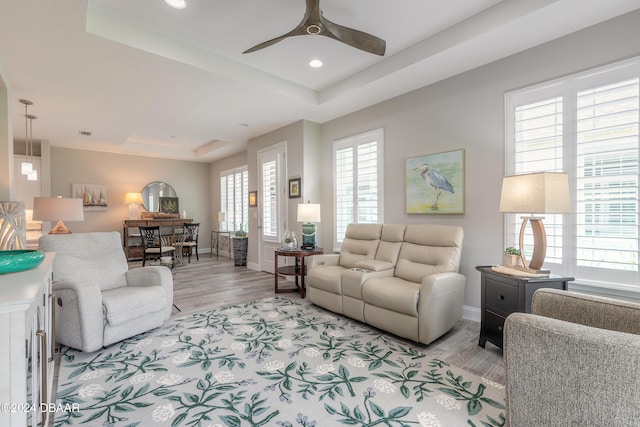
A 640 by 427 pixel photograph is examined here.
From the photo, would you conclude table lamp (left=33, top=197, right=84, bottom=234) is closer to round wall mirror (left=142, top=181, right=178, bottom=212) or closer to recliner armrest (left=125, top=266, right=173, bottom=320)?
recliner armrest (left=125, top=266, right=173, bottom=320)

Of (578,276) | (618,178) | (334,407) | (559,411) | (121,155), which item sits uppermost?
(121,155)

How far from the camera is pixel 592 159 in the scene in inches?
97.3

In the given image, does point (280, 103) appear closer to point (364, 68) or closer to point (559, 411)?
point (364, 68)

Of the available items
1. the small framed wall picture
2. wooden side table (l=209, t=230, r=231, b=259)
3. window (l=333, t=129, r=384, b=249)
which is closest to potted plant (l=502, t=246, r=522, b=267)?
window (l=333, t=129, r=384, b=249)

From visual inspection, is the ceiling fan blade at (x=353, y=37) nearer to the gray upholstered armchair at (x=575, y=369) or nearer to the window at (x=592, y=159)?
the window at (x=592, y=159)

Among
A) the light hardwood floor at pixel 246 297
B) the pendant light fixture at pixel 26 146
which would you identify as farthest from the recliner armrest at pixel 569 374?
the pendant light fixture at pixel 26 146

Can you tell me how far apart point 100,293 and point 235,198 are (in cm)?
534

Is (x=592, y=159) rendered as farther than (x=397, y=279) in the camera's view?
No

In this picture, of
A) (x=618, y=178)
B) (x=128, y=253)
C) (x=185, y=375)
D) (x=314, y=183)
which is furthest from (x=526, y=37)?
(x=128, y=253)

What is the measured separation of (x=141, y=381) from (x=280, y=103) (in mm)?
3589

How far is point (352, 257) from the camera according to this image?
149 inches

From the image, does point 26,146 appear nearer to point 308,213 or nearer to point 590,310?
point 308,213

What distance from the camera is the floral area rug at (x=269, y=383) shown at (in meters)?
1.70

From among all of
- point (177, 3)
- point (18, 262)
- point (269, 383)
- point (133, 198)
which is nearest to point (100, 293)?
point (18, 262)
